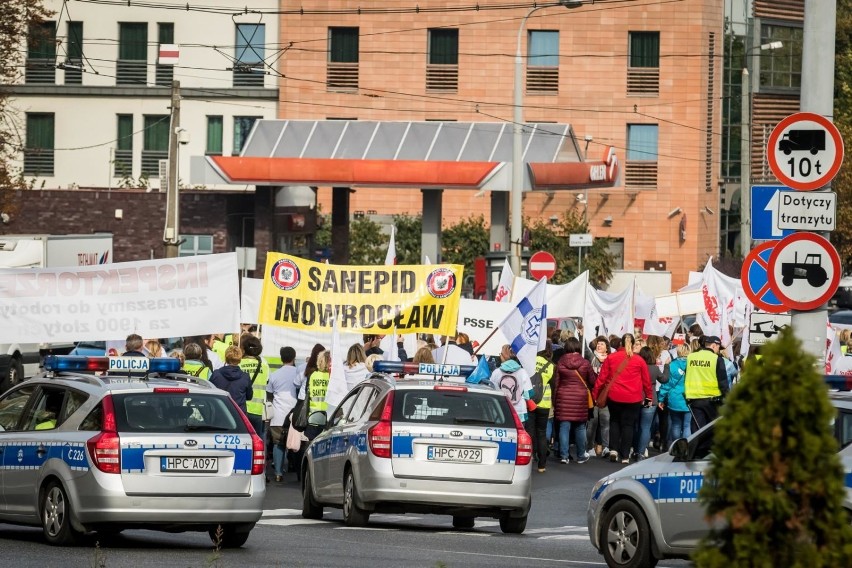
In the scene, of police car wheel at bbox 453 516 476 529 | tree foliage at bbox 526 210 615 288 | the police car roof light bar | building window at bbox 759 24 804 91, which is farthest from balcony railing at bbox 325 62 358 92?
police car wheel at bbox 453 516 476 529

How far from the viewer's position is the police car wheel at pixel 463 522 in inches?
677

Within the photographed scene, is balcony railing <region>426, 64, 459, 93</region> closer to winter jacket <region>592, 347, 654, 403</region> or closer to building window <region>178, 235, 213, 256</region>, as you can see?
building window <region>178, 235, 213, 256</region>

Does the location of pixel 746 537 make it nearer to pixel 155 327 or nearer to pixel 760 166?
pixel 155 327

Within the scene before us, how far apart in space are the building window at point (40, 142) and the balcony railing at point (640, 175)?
65.4 ft

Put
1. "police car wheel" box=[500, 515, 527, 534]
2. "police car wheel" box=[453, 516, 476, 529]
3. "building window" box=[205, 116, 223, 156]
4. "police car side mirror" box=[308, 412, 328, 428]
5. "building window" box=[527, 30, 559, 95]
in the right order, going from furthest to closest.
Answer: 1. "building window" box=[205, 116, 223, 156]
2. "building window" box=[527, 30, 559, 95]
3. "police car wheel" box=[453, 516, 476, 529]
4. "police car side mirror" box=[308, 412, 328, 428]
5. "police car wheel" box=[500, 515, 527, 534]

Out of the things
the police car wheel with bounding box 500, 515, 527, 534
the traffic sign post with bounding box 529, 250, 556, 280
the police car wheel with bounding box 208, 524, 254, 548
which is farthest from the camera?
A: the traffic sign post with bounding box 529, 250, 556, 280

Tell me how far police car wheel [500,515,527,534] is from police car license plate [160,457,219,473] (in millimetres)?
3412

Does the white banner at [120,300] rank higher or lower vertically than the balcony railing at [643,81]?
lower

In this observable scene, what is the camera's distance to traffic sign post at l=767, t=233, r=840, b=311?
11.4 metres

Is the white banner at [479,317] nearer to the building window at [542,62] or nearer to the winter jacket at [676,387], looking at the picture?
the winter jacket at [676,387]

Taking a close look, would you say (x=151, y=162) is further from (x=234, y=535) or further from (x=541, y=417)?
(x=234, y=535)

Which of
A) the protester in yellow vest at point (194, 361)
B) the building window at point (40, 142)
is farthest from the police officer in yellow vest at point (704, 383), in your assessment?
the building window at point (40, 142)

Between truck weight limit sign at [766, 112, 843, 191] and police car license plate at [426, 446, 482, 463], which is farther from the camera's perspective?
police car license plate at [426, 446, 482, 463]

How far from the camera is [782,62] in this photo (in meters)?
67.1
